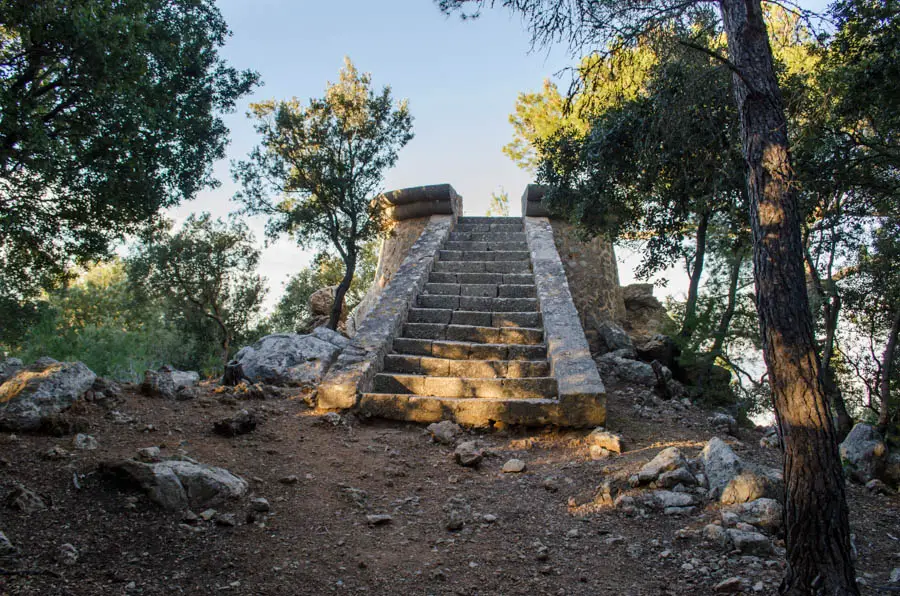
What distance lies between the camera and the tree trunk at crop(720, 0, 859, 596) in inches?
101

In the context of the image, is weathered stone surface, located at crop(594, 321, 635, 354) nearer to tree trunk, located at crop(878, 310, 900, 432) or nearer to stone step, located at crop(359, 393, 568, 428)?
tree trunk, located at crop(878, 310, 900, 432)

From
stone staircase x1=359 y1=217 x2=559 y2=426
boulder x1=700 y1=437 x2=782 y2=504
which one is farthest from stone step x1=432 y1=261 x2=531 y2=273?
boulder x1=700 y1=437 x2=782 y2=504

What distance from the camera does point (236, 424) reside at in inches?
181

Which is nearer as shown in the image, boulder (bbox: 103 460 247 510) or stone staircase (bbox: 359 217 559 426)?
boulder (bbox: 103 460 247 510)

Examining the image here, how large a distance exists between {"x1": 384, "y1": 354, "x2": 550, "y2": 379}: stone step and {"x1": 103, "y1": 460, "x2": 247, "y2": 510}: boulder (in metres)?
2.96

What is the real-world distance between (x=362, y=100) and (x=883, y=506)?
31.1ft

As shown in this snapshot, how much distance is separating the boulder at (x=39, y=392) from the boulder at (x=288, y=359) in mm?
2190

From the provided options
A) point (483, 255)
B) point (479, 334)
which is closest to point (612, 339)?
point (483, 255)

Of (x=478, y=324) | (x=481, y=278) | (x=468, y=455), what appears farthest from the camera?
(x=481, y=278)

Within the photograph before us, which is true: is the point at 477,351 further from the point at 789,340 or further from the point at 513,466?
the point at 789,340

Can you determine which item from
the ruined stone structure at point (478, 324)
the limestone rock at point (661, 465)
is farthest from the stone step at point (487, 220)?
the limestone rock at point (661, 465)

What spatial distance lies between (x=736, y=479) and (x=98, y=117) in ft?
21.9

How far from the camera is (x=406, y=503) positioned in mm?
3795

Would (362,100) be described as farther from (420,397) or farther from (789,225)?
(789,225)
